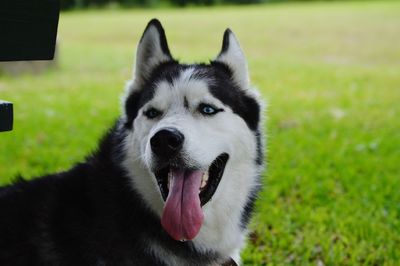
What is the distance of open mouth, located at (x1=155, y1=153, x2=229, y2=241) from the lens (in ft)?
10.4

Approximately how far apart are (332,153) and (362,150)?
1.61ft

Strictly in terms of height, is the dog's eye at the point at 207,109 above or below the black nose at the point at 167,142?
above

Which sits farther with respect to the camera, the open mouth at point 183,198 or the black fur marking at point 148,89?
the black fur marking at point 148,89

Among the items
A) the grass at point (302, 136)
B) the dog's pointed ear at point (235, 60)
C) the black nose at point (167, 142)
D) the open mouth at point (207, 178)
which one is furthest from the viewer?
the grass at point (302, 136)

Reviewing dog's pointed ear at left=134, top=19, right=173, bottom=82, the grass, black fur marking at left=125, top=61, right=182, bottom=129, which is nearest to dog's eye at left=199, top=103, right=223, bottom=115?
black fur marking at left=125, top=61, right=182, bottom=129

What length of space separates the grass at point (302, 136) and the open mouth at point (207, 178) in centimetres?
138

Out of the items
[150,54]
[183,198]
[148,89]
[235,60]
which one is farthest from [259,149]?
[150,54]

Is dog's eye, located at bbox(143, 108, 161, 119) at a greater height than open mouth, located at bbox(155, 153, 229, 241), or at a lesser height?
greater

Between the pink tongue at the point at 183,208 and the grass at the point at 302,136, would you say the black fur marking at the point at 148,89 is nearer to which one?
the pink tongue at the point at 183,208

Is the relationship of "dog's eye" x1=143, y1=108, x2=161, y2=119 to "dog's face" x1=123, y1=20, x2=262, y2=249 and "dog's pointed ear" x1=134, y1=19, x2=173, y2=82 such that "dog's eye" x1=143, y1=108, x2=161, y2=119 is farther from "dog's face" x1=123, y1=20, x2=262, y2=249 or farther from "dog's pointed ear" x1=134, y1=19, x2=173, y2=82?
"dog's pointed ear" x1=134, y1=19, x2=173, y2=82

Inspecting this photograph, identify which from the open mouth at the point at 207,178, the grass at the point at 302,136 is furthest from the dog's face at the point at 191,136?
the grass at the point at 302,136

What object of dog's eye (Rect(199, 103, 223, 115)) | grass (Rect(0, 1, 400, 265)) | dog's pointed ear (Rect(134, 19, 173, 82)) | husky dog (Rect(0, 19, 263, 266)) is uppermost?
dog's pointed ear (Rect(134, 19, 173, 82))

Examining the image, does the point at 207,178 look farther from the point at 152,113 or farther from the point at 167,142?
the point at 152,113

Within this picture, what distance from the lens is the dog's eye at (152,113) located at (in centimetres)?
343
